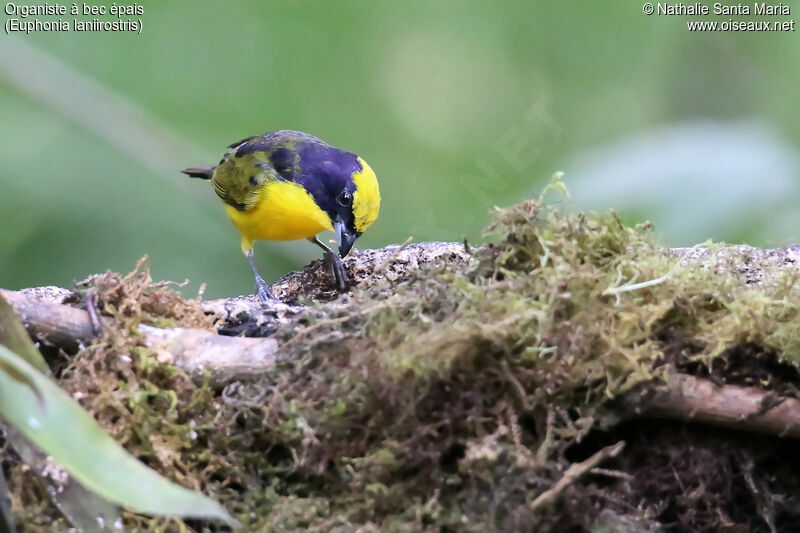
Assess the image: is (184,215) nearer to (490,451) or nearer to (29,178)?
(29,178)

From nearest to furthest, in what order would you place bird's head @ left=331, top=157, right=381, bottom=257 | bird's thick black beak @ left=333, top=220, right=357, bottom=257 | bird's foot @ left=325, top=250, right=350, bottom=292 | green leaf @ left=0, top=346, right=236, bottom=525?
1. green leaf @ left=0, top=346, right=236, bottom=525
2. bird's foot @ left=325, top=250, right=350, bottom=292
3. bird's thick black beak @ left=333, top=220, right=357, bottom=257
4. bird's head @ left=331, top=157, right=381, bottom=257

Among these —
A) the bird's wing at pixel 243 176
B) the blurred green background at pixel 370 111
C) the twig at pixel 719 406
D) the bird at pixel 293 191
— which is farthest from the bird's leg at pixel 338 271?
the twig at pixel 719 406

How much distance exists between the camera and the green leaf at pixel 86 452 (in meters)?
1.03

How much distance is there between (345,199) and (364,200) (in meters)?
0.09

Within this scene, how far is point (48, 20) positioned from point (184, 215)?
143cm

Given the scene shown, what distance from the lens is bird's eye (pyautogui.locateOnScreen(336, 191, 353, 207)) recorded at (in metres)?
3.58

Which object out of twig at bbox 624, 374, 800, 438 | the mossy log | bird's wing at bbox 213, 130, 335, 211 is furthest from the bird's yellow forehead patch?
twig at bbox 624, 374, 800, 438

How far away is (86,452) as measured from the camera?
1.07 m

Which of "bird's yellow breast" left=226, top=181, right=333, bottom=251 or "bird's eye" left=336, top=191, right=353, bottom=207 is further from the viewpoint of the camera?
"bird's yellow breast" left=226, top=181, right=333, bottom=251

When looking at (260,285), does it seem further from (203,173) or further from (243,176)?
(203,173)

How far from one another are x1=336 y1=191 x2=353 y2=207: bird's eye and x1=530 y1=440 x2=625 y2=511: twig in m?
2.43

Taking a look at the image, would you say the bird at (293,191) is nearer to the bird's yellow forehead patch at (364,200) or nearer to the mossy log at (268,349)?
the bird's yellow forehead patch at (364,200)

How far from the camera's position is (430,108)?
5.30m

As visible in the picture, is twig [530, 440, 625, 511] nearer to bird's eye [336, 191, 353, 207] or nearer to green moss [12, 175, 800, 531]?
green moss [12, 175, 800, 531]
